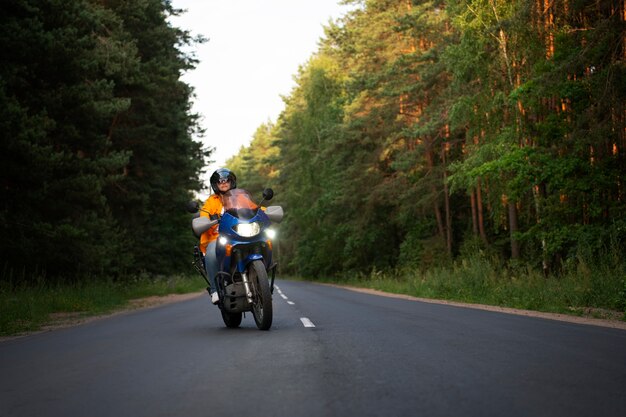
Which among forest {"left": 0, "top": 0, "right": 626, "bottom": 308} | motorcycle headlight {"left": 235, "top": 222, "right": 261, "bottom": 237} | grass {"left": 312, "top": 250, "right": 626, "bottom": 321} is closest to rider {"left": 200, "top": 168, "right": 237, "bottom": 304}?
motorcycle headlight {"left": 235, "top": 222, "right": 261, "bottom": 237}

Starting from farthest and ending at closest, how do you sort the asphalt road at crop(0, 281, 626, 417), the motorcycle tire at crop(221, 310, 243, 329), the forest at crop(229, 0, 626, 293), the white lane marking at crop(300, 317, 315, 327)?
the forest at crop(229, 0, 626, 293)
the motorcycle tire at crop(221, 310, 243, 329)
the white lane marking at crop(300, 317, 315, 327)
the asphalt road at crop(0, 281, 626, 417)

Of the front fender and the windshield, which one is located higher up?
the windshield

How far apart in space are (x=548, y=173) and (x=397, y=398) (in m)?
14.7

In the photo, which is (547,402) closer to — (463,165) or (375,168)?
(463,165)

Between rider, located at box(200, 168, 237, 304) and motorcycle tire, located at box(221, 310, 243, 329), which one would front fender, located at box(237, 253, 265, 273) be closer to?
rider, located at box(200, 168, 237, 304)

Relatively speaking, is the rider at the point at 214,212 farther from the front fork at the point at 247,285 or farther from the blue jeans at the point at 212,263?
the front fork at the point at 247,285

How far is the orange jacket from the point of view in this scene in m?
8.72

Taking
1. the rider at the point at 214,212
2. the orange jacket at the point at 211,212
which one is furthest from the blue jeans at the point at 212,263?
the orange jacket at the point at 211,212

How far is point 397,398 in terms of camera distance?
162 inches

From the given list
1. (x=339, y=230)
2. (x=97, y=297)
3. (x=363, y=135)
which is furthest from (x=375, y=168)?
(x=97, y=297)

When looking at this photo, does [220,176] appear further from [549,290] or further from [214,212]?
[549,290]

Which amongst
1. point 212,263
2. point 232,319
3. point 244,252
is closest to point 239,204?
point 244,252

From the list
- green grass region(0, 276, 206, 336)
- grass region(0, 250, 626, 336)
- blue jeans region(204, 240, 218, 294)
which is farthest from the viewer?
grass region(0, 250, 626, 336)

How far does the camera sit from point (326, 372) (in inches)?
199
